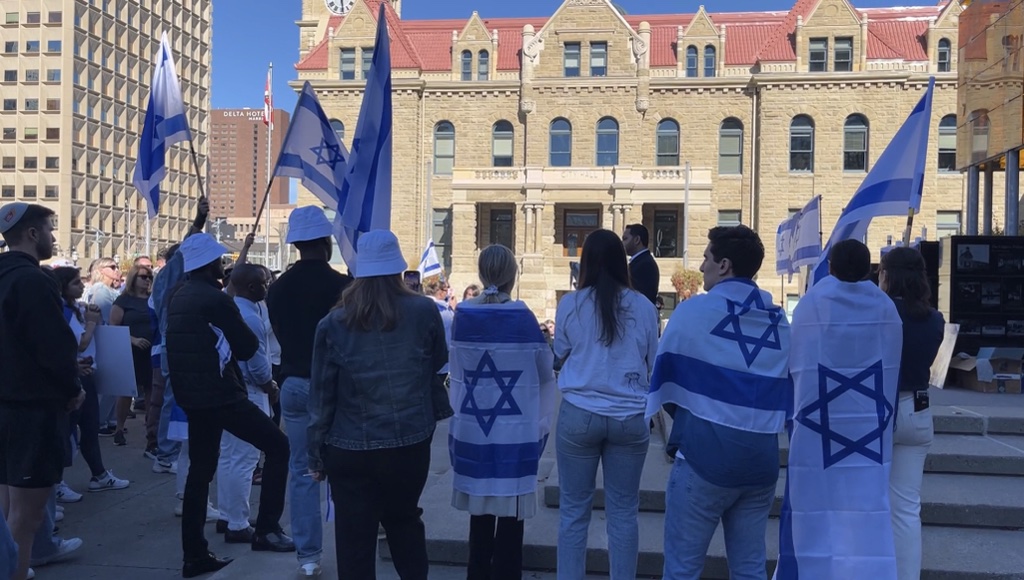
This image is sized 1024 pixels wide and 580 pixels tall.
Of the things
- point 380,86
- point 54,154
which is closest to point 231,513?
point 380,86

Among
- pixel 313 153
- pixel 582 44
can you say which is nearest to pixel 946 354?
pixel 313 153

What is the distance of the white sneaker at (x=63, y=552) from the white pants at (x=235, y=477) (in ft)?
3.29

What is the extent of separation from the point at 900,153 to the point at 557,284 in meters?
30.4

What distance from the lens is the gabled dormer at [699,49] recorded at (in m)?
36.4

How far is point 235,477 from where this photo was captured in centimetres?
584

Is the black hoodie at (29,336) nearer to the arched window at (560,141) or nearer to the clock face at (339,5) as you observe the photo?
the arched window at (560,141)

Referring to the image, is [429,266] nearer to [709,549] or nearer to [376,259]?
[709,549]

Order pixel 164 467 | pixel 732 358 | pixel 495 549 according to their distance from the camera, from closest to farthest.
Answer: pixel 732 358, pixel 495 549, pixel 164 467

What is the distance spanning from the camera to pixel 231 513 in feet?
19.5

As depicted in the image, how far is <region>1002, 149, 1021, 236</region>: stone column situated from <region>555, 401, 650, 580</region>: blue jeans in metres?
12.1

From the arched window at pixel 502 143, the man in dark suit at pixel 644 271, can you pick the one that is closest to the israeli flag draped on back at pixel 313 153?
the man in dark suit at pixel 644 271

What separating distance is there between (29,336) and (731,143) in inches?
1376

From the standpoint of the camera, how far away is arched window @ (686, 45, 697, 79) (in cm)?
3662

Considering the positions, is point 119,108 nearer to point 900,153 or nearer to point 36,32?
point 36,32
